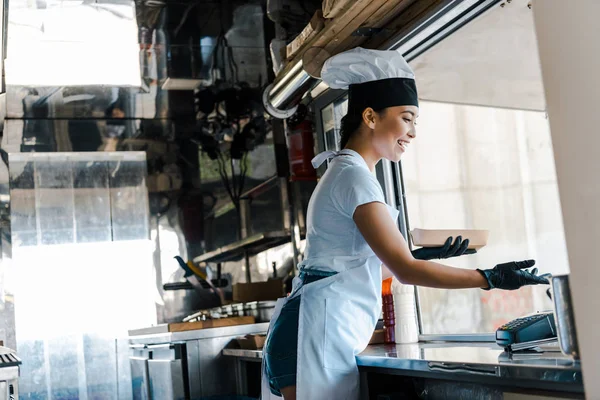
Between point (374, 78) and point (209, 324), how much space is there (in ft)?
6.59

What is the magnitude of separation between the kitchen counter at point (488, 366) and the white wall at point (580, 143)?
170mm

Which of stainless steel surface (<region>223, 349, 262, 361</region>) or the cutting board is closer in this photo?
stainless steel surface (<region>223, 349, 262, 361</region>)

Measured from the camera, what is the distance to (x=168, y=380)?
3.68m

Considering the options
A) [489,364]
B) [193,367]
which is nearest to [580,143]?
[489,364]

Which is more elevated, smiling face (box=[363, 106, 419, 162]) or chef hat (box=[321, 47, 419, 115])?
chef hat (box=[321, 47, 419, 115])

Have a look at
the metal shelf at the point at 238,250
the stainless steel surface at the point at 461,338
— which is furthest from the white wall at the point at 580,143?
the metal shelf at the point at 238,250

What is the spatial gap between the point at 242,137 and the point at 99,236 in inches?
43.6

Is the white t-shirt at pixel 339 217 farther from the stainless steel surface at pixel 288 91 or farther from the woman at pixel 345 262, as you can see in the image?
the stainless steel surface at pixel 288 91

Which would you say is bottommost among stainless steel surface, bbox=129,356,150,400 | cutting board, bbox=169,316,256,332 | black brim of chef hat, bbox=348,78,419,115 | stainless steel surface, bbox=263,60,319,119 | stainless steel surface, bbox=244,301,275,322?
stainless steel surface, bbox=129,356,150,400

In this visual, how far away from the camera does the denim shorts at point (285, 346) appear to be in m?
2.00

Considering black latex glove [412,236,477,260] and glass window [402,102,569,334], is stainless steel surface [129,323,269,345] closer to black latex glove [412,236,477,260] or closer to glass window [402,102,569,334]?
glass window [402,102,569,334]

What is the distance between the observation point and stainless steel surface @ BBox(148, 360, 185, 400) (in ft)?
11.9

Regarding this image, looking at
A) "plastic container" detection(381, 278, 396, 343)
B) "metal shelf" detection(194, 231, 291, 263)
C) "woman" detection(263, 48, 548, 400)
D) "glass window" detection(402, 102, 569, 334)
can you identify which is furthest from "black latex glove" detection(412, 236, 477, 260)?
"metal shelf" detection(194, 231, 291, 263)

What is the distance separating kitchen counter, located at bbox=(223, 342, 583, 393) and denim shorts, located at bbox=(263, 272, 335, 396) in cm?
18
